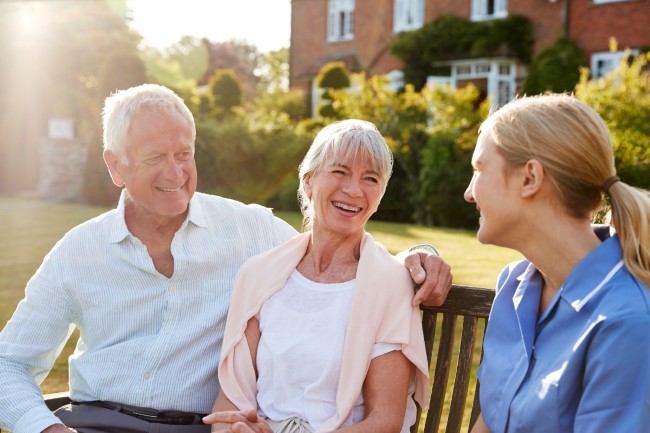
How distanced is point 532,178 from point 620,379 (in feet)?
2.01

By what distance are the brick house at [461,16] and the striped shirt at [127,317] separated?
67.5 ft

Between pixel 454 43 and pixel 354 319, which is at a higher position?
pixel 454 43

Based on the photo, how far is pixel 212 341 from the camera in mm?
3320

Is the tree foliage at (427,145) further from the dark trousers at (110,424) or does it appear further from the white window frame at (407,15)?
the dark trousers at (110,424)

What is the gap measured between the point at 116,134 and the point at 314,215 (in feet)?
2.98

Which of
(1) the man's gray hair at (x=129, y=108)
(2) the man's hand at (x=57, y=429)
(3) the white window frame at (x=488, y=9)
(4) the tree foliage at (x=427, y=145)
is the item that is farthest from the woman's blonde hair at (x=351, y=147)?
(3) the white window frame at (x=488, y=9)

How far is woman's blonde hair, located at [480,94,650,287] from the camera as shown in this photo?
2254mm

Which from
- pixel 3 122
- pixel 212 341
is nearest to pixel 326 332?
pixel 212 341

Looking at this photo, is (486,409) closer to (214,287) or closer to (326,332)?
(326,332)

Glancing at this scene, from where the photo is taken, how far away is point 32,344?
3.28 meters

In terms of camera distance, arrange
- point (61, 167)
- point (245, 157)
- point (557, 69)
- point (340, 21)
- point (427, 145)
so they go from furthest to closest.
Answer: point (340, 21), point (61, 167), point (557, 69), point (245, 157), point (427, 145)

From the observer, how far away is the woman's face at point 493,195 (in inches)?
95.0

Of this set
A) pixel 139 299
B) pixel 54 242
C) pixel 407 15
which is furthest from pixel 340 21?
pixel 139 299

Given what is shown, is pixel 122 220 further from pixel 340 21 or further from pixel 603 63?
→ pixel 340 21
